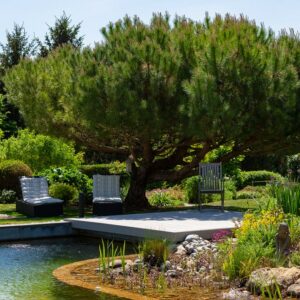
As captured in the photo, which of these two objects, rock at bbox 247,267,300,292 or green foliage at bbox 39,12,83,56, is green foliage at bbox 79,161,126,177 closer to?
green foliage at bbox 39,12,83,56

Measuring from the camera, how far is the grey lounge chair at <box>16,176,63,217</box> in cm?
1376

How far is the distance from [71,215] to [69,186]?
252 cm

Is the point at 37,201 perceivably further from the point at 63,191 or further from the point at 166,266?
the point at 166,266

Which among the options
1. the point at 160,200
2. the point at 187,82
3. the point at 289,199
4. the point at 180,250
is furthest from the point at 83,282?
the point at 160,200

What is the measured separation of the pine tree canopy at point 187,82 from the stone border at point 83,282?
489 cm

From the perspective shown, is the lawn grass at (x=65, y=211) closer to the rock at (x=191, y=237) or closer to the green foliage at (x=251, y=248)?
the rock at (x=191, y=237)

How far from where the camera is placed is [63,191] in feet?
53.9

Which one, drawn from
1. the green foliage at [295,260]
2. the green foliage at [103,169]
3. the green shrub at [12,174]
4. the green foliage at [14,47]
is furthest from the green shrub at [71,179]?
the green foliage at [14,47]

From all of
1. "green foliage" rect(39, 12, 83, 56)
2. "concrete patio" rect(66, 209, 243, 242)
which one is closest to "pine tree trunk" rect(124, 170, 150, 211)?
"concrete patio" rect(66, 209, 243, 242)

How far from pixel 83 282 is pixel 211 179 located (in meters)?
6.91

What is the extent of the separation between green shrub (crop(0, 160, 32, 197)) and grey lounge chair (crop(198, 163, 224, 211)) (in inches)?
223

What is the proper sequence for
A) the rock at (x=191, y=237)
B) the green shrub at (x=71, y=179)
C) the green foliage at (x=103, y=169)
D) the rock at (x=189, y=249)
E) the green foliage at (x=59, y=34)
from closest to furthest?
the rock at (x=189, y=249), the rock at (x=191, y=237), the green shrub at (x=71, y=179), the green foliage at (x=103, y=169), the green foliage at (x=59, y=34)

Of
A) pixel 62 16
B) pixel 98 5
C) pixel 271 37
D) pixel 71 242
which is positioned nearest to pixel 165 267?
pixel 71 242

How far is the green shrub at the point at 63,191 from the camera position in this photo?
53.4ft
